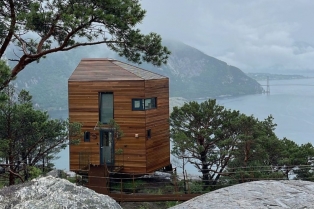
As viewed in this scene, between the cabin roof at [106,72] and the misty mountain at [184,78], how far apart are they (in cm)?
1679

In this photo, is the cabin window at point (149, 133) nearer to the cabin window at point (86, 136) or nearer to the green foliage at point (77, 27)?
the cabin window at point (86, 136)

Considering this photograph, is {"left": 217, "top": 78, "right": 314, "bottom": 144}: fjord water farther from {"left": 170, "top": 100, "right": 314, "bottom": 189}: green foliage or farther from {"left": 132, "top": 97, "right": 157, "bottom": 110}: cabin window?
{"left": 132, "top": 97, "right": 157, "bottom": 110}: cabin window

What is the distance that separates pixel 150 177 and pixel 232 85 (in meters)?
23.3

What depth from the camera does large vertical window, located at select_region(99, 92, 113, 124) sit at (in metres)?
11.3

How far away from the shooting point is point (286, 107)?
38.9 meters

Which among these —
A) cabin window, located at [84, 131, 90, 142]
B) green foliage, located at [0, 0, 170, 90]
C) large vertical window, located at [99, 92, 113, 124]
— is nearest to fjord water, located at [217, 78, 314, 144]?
large vertical window, located at [99, 92, 113, 124]

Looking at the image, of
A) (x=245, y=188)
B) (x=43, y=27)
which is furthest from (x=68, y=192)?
(x=43, y=27)

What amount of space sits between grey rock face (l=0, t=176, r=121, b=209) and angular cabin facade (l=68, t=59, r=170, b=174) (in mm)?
8435

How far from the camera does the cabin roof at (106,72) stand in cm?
1129

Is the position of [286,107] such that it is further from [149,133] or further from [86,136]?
[86,136]

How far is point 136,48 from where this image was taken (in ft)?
23.6

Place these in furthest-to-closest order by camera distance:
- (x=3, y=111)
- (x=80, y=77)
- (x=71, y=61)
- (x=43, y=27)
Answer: (x=71, y=61)
(x=80, y=77)
(x=3, y=111)
(x=43, y=27)

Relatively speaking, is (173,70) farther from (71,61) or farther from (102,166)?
(102,166)

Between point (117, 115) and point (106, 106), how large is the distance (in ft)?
1.48
